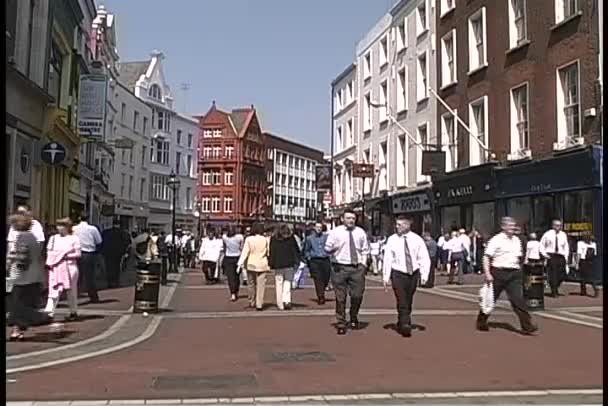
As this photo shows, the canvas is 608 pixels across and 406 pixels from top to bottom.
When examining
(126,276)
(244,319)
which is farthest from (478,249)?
(244,319)

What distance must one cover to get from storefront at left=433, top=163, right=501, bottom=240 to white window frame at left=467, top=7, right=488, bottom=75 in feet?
12.6

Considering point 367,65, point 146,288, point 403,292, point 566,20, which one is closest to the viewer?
point 403,292

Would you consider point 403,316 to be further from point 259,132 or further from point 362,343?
point 259,132

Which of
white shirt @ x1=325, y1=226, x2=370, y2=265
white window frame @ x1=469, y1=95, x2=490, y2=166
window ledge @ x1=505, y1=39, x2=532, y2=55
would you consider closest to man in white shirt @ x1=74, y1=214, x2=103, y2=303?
white shirt @ x1=325, y1=226, x2=370, y2=265

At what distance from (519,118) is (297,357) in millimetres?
19966

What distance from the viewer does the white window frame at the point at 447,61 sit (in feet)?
111

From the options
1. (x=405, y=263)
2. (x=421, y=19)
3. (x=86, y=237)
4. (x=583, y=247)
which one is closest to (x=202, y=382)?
(x=405, y=263)

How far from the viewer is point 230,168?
106000 mm

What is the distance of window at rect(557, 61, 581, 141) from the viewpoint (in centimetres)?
2462

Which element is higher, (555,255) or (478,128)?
(478,128)

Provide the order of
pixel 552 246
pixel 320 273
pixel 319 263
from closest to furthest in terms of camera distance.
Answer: pixel 320 273, pixel 319 263, pixel 552 246

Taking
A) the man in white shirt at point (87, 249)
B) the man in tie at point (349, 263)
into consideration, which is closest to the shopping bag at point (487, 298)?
the man in tie at point (349, 263)

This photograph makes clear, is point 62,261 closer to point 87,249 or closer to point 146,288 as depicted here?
point 146,288

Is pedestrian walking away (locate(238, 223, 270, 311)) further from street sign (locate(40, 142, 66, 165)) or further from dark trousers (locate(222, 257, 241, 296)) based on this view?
street sign (locate(40, 142, 66, 165))
